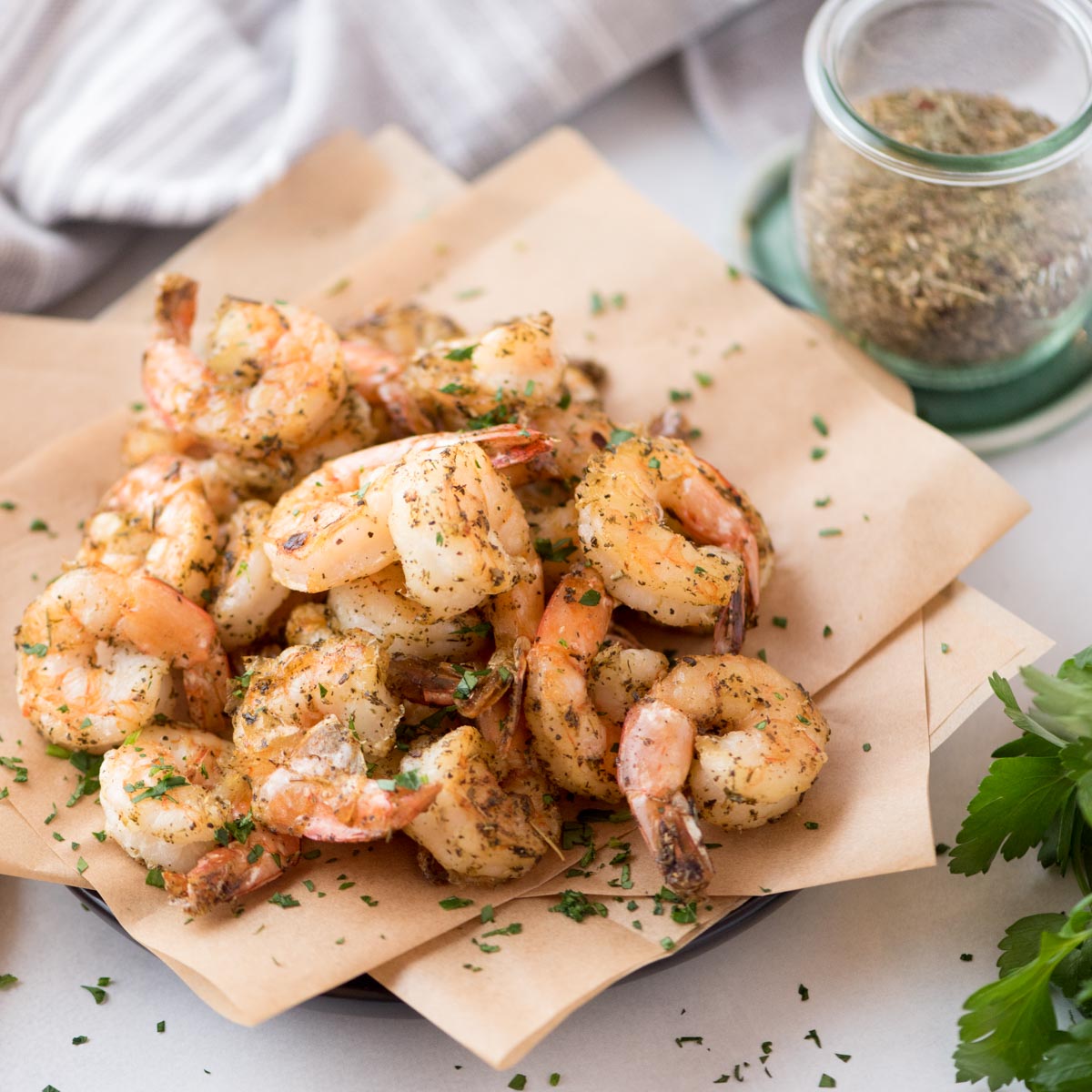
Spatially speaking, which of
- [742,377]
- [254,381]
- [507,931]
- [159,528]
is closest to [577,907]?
[507,931]

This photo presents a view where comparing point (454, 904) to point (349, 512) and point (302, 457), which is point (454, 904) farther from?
point (302, 457)

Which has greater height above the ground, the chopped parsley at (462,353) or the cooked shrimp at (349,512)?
the cooked shrimp at (349,512)

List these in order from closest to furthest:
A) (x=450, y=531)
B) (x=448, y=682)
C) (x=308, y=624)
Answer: (x=450, y=531) < (x=448, y=682) < (x=308, y=624)

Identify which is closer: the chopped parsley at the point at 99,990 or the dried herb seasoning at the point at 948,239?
the chopped parsley at the point at 99,990

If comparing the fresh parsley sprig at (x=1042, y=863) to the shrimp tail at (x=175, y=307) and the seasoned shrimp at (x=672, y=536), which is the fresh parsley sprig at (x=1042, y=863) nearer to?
the seasoned shrimp at (x=672, y=536)

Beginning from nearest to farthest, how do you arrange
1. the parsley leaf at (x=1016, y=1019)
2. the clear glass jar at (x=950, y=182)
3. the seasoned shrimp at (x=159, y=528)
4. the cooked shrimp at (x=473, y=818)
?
the parsley leaf at (x=1016, y=1019) < the cooked shrimp at (x=473, y=818) < the seasoned shrimp at (x=159, y=528) < the clear glass jar at (x=950, y=182)

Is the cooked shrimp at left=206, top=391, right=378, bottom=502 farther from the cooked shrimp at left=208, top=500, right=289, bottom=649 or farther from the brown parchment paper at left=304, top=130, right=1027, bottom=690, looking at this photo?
A: the brown parchment paper at left=304, top=130, right=1027, bottom=690

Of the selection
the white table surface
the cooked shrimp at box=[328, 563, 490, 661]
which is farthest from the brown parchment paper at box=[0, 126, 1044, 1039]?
the cooked shrimp at box=[328, 563, 490, 661]

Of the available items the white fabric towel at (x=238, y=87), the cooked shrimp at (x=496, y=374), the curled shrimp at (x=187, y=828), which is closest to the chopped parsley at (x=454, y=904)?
the curled shrimp at (x=187, y=828)
